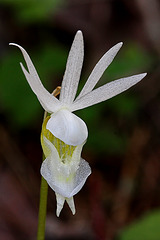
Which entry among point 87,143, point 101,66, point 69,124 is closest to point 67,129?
point 69,124

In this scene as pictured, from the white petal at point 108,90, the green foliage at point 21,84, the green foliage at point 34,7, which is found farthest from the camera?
the green foliage at point 34,7

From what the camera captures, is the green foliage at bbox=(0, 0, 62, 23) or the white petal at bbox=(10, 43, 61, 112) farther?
the green foliage at bbox=(0, 0, 62, 23)

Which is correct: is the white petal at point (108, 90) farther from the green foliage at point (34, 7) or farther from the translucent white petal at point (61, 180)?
the green foliage at point (34, 7)

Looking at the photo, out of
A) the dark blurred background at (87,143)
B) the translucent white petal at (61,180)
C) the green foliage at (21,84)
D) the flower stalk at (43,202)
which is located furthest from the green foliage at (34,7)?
the translucent white petal at (61,180)

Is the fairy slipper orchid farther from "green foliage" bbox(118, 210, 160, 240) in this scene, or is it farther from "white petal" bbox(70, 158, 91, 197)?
"green foliage" bbox(118, 210, 160, 240)

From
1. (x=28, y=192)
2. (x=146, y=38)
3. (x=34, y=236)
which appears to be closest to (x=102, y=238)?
(x=34, y=236)

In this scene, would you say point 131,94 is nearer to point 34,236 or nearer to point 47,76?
point 47,76

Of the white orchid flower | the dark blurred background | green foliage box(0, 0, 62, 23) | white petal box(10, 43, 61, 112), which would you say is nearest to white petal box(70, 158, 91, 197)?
the white orchid flower

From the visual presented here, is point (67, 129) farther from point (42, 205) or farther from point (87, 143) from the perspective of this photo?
point (87, 143)
